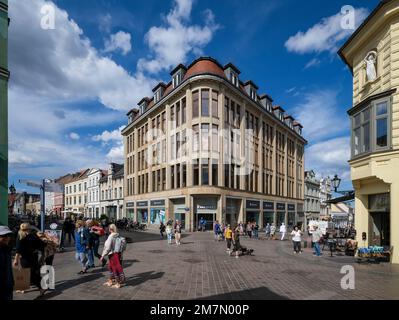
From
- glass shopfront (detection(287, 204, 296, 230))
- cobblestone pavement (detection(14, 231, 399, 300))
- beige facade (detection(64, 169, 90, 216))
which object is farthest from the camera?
beige facade (detection(64, 169, 90, 216))

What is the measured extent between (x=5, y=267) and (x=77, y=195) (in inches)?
3023

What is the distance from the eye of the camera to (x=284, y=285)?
812cm

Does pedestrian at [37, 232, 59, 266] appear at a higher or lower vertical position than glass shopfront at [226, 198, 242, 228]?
higher

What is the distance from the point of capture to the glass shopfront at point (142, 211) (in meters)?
41.8

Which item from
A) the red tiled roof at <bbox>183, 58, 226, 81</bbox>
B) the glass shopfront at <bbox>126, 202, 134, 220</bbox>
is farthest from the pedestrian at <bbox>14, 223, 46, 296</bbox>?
the glass shopfront at <bbox>126, 202, 134, 220</bbox>

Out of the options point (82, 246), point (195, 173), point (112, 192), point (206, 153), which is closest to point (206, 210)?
point (195, 173)

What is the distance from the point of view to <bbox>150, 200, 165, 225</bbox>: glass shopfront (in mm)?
36750

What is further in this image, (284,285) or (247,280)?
(247,280)

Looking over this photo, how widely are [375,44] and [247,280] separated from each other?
12511mm

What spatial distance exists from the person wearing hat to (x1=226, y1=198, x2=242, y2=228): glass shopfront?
96.3ft

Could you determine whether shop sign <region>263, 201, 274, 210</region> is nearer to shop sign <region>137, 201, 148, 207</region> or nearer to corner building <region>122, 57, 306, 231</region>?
corner building <region>122, 57, 306, 231</region>

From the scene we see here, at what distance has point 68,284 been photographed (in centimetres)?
797
